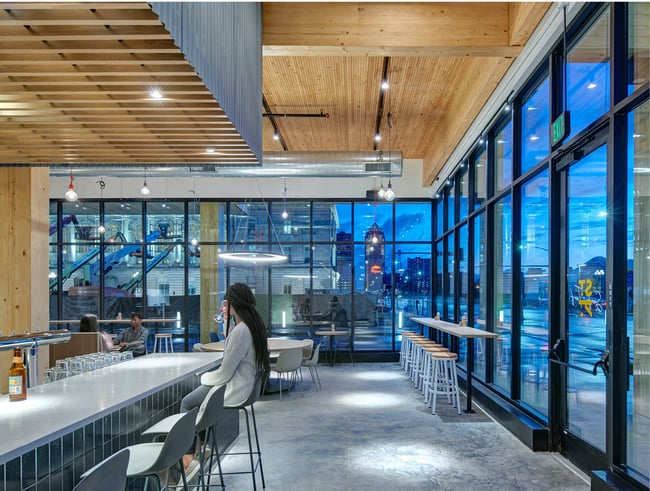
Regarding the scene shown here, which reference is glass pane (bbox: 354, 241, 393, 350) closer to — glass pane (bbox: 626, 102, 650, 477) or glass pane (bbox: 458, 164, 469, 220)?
glass pane (bbox: 458, 164, 469, 220)

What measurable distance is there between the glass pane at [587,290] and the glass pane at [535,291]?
544mm

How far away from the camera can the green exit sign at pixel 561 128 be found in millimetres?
3883

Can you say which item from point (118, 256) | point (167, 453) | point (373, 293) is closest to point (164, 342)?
point (118, 256)

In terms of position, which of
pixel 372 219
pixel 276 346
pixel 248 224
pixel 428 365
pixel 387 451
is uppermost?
pixel 372 219

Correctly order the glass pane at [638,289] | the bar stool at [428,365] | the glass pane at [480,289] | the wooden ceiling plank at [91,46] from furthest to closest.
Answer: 1. the glass pane at [480,289]
2. the bar stool at [428,365]
3. the glass pane at [638,289]
4. the wooden ceiling plank at [91,46]

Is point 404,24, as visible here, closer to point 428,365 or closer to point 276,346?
point 428,365

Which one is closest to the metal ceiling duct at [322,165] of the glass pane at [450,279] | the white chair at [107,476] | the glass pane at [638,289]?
the glass pane at [450,279]

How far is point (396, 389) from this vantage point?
782 centimetres

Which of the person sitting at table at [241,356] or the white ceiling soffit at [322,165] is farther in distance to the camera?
the white ceiling soffit at [322,165]

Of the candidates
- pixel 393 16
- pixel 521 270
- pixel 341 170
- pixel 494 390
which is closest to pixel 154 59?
pixel 393 16

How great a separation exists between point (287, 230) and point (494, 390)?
6.16m

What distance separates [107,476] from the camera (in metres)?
1.70

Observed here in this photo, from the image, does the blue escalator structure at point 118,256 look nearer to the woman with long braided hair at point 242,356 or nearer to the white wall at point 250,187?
the white wall at point 250,187

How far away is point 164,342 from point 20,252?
6047 millimetres
